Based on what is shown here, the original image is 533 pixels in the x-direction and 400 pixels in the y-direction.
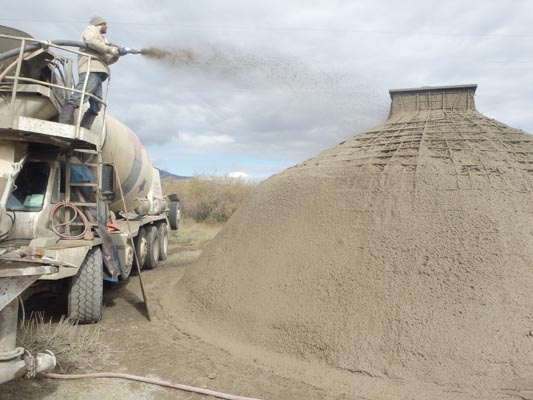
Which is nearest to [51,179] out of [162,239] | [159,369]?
[159,369]

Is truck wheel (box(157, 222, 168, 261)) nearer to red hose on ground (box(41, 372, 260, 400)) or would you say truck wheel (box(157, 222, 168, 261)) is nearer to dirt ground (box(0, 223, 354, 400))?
dirt ground (box(0, 223, 354, 400))

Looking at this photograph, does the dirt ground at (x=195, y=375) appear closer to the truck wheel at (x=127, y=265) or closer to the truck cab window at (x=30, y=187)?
the truck wheel at (x=127, y=265)

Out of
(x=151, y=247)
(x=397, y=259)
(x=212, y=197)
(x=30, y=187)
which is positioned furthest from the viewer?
(x=212, y=197)

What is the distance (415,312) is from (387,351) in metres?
0.51

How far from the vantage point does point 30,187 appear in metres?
6.14

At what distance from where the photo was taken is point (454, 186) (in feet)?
19.7

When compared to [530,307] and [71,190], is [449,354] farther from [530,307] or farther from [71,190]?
[71,190]

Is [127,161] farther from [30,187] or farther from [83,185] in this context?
[30,187]

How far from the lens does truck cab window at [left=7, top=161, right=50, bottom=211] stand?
5.93 m

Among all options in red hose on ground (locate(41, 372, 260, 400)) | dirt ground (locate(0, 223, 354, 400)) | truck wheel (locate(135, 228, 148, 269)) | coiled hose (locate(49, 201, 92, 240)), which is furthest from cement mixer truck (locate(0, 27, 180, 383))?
truck wheel (locate(135, 228, 148, 269))

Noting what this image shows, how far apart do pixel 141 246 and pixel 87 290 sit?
405 centimetres

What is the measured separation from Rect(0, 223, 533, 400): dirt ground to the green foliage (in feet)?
51.7

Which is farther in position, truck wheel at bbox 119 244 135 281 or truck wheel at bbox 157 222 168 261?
truck wheel at bbox 157 222 168 261

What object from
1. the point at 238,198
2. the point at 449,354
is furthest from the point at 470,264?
the point at 238,198
